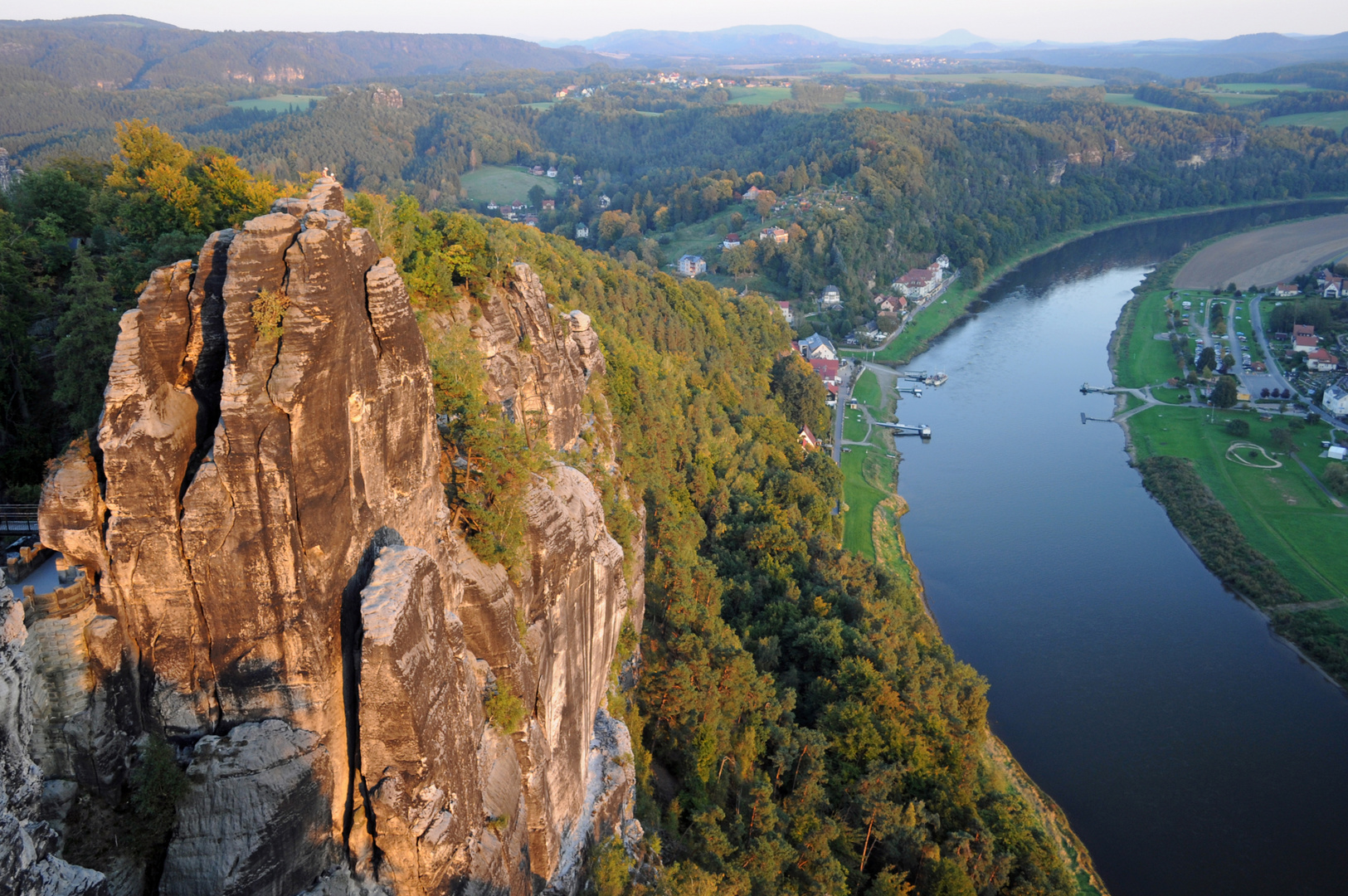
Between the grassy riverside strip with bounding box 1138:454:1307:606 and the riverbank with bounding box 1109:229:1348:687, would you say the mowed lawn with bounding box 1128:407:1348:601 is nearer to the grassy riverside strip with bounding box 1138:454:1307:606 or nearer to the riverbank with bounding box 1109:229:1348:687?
the riverbank with bounding box 1109:229:1348:687

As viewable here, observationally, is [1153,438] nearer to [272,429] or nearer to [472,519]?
[472,519]

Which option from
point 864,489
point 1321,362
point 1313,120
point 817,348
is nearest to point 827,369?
point 817,348

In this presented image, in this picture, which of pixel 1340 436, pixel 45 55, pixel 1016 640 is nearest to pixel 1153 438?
pixel 1340 436

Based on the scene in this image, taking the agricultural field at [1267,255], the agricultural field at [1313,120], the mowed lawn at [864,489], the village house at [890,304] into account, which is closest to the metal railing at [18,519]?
the mowed lawn at [864,489]

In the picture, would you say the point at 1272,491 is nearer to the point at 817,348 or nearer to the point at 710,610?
the point at 817,348

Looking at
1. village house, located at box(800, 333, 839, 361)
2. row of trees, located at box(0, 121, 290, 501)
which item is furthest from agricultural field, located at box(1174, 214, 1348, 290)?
row of trees, located at box(0, 121, 290, 501)

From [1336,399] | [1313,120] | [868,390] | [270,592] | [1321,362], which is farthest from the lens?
[1313,120]
